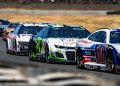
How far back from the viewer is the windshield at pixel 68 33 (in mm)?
18734

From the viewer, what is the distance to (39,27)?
23.5m

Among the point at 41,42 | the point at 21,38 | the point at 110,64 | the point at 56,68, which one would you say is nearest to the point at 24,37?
the point at 21,38

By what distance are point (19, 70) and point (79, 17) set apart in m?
57.3

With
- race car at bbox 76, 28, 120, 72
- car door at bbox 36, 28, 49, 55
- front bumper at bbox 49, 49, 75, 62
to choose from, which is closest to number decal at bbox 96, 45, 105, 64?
race car at bbox 76, 28, 120, 72

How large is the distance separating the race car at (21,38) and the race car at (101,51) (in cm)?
637

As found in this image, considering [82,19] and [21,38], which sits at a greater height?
[21,38]

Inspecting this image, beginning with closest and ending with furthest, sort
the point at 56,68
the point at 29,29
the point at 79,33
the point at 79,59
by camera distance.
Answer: the point at 56,68, the point at 79,59, the point at 79,33, the point at 29,29

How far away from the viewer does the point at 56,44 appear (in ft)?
59.4

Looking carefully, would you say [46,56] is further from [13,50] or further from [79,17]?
[79,17]

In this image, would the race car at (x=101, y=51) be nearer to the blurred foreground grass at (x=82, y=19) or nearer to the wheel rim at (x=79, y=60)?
the wheel rim at (x=79, y=60)

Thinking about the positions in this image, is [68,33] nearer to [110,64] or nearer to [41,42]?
[41,42]

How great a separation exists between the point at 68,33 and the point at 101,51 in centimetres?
405

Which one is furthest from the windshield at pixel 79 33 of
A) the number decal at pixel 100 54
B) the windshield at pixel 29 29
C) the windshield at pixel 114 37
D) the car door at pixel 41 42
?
the windshield at pixel 29 29

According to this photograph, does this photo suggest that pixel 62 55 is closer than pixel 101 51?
No
